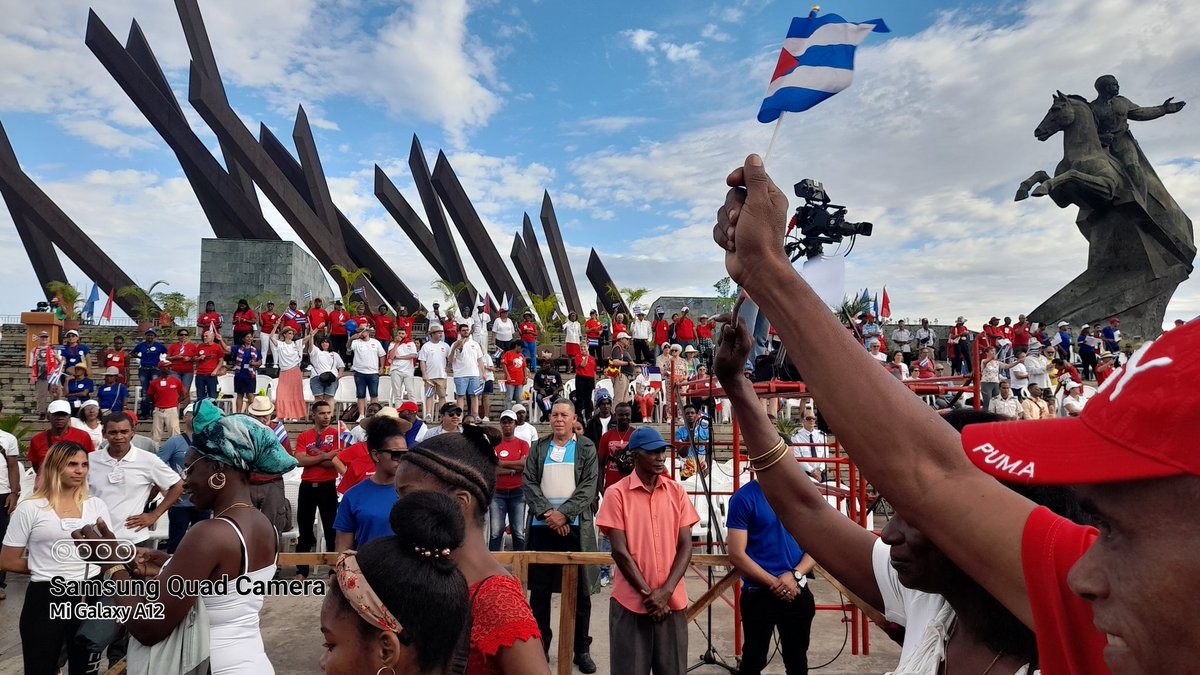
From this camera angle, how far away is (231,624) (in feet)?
8.51

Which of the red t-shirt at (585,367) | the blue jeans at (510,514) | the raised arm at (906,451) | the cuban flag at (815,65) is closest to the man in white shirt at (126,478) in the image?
the blue jeans at (510,514)

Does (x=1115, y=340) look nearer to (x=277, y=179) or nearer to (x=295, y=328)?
(x=295, y=328)

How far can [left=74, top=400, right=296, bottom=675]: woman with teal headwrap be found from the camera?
8.18 ft

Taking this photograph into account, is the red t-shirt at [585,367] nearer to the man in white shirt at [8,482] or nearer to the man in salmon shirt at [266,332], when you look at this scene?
the man in salmon shirt at [266,332]

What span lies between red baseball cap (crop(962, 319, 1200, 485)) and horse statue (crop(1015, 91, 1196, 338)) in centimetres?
2880

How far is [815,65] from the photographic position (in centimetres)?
236

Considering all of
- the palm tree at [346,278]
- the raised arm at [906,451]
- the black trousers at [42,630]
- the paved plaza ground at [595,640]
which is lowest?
the paved plaza ground at [595,640]

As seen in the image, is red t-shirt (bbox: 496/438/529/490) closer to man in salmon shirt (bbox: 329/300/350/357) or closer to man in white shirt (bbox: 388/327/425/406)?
man in white shirt (bbox: 388/327/425/406)

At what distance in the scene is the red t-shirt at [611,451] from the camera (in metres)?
7.00

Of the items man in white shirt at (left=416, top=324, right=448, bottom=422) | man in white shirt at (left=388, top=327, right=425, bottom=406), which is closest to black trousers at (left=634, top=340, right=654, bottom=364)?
man in white shirt at (left=416, top=324, right=448, bottom=422)

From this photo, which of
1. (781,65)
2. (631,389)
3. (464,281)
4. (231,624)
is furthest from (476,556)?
(464,281)

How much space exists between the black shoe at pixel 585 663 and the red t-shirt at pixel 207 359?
9.21 metres

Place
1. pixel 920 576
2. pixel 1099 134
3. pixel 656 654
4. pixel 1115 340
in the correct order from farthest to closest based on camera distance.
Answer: pixel 1099 134 < pixel 1115 340 < pixel 656 654 < pixel 920 576

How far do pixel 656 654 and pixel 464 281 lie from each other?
2579 centimetres
